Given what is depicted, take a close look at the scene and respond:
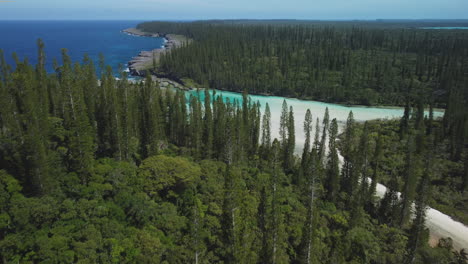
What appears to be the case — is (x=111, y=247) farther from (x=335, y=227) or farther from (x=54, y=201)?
(x=335, y=227)

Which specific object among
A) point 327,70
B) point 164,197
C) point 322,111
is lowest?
point 322,111

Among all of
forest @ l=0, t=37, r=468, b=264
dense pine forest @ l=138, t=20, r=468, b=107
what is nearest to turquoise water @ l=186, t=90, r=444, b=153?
dense pine forest @ l=138, t=20, r=468, b=107

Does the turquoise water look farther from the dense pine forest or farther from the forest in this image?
the forest

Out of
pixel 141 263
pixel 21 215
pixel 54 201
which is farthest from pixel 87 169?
pixel 141 263

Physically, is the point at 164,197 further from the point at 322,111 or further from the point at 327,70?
the point at 327,70

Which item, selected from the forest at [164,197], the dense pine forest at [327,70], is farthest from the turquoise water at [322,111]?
the forest at [164,197]

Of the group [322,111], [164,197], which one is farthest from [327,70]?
[164,197]

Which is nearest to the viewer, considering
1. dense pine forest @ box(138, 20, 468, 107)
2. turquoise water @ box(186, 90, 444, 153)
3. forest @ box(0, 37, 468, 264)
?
forest @ box(0, 37, 468, 264)

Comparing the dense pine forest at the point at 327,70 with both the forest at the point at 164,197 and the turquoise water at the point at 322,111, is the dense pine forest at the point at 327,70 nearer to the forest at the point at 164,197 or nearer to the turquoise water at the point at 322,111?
the turquoise water at the point at 322,111
